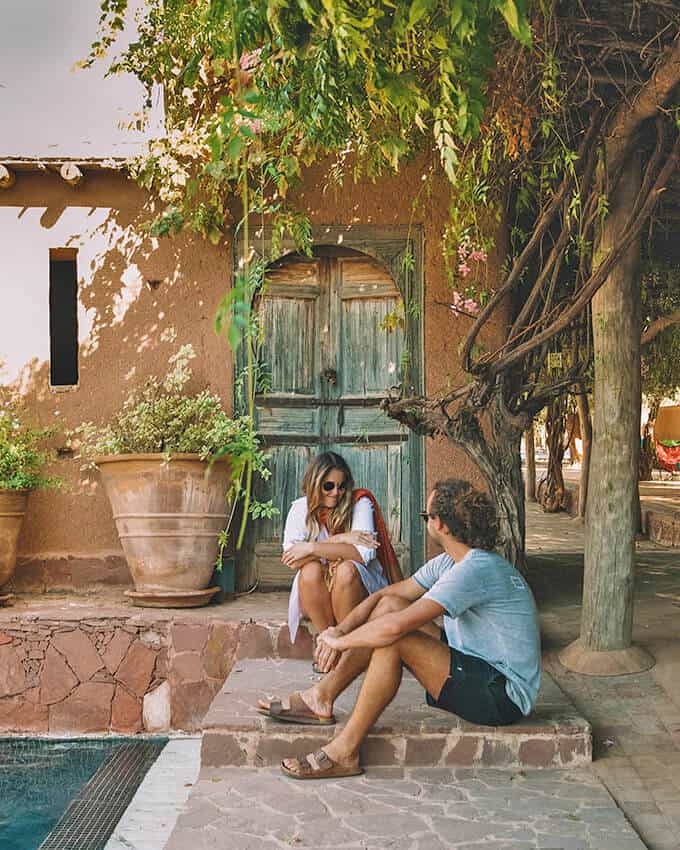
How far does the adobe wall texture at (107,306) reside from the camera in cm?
726

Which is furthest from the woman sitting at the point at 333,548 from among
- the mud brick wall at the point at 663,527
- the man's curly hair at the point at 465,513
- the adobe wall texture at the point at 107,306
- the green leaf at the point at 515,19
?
the mud brick wall at the point at 663,527

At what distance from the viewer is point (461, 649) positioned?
14.2ft

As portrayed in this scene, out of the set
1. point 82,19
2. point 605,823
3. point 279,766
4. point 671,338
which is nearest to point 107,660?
point 279,766

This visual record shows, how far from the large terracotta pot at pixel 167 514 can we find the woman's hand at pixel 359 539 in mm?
1579

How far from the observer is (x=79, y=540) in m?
7.29

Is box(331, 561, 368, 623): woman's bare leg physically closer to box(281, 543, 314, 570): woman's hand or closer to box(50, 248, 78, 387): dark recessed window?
box(281, 543, 314, 570): woman's hand

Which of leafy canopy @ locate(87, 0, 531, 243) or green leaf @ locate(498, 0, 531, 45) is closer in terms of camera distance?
green leaf @ locate(498, 0, 531, 45)

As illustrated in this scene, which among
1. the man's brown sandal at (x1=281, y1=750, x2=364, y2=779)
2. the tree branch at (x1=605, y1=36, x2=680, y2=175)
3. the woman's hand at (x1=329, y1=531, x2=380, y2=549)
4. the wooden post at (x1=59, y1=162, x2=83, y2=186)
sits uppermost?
the wooden post at (x1=59, y1=162, x2=83, y2=186)

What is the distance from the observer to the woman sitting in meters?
5.20

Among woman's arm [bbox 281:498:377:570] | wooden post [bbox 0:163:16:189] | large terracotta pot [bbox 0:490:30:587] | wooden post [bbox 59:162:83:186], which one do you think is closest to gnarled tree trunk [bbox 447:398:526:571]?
woman's arm [bbox 281:498:377:570]

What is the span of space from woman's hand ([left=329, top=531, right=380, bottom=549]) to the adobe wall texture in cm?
224

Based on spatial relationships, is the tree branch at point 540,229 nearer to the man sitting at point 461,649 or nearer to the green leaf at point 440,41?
the man sitting at point 461,649

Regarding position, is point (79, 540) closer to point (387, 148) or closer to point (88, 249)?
point (88, 249)

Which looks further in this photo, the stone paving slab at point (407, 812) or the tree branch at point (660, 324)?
the tree branch at point (660, 324)
